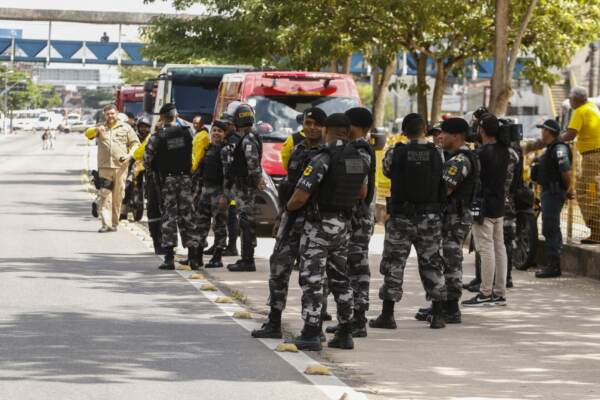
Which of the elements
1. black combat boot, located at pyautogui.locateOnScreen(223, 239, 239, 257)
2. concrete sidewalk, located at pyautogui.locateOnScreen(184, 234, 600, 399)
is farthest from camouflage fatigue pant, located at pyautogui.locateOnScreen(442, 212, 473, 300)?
black combat boot, located at pyautogui.locateOnScreen(223, 239, 239, 257)

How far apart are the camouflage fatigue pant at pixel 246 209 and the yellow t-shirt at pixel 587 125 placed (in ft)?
12.1

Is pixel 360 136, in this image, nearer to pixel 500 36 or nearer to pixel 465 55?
pixel 500 36

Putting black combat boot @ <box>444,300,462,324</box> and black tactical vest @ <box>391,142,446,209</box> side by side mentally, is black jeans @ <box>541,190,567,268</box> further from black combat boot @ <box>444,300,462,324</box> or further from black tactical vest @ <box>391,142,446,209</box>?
black tactical vest @ <box>391,142,446,209</box>

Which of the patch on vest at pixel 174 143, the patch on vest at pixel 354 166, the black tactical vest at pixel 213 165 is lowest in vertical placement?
the black tactical vest at pixel 213 165

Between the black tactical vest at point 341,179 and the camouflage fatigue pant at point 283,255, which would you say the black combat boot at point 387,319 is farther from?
the black tactical vest at point 341,179

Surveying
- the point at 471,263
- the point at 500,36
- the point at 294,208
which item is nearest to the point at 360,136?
the point at 294,208

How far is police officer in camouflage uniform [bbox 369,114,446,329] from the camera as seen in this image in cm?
1073

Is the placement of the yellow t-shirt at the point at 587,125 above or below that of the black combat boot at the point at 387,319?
above

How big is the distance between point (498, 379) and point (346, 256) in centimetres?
156

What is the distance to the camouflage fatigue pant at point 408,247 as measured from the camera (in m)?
10.9

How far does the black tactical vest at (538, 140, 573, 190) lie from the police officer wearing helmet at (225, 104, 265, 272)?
3111 mm

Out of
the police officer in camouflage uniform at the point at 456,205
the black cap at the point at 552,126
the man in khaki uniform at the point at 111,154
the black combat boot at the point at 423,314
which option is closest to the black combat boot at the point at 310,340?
the police officer in camouflage uniform at the point at 456,205

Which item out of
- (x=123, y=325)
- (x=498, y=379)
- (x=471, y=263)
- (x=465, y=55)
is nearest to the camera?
(x=498, y=379)

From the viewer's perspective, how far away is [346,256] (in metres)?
9.88
